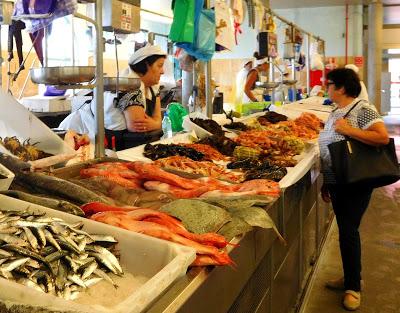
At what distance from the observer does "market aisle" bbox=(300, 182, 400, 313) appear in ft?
12.0

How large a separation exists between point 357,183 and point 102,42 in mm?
1879

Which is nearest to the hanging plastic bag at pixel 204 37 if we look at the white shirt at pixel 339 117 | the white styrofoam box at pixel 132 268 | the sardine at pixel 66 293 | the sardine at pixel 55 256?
the white shirt at pixel 339 117

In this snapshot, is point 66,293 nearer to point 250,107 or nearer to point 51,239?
point 51,239

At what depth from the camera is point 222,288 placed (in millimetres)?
1768

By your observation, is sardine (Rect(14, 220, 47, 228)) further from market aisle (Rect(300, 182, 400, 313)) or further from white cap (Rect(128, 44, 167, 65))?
white cap (Rect(128, 44, 167, 65))

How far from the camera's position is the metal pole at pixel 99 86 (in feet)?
9.55

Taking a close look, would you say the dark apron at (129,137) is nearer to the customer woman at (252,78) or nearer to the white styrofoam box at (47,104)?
the white styrofoam box at (47,104)

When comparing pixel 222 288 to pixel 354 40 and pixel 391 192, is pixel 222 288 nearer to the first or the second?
pixel 391 192

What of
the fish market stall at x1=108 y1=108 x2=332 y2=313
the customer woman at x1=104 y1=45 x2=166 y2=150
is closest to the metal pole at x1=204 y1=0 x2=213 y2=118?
the customer woman at x1=104 y1=45 x2=166 y2=150

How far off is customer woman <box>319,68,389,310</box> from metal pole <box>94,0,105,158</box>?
1.57 metres

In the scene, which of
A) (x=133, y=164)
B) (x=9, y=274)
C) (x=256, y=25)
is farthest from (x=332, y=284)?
(x=256, y=25)

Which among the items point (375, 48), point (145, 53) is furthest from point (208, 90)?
point (375, 48)

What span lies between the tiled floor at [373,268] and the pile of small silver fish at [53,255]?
2342 mm

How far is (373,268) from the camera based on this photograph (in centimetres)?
433
